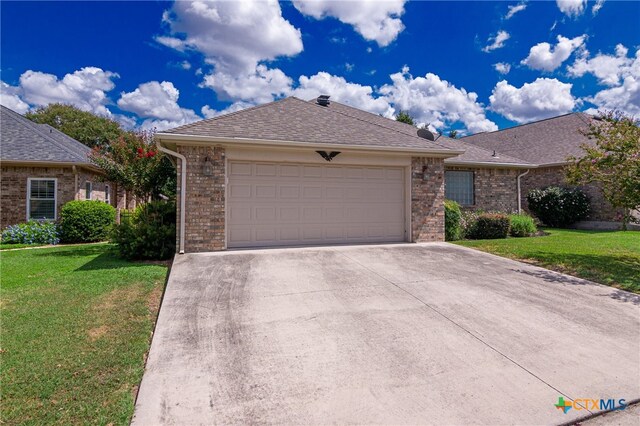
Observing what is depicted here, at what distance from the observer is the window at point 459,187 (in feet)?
44.3

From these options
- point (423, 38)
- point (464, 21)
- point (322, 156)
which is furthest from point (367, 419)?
point (423, 38)

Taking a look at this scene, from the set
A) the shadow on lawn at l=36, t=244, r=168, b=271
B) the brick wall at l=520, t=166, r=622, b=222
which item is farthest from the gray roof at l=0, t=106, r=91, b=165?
the brick wall at l=520, t=166, r=622, b=222

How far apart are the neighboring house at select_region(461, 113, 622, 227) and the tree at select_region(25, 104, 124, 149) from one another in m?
37.3

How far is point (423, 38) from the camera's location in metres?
13.3

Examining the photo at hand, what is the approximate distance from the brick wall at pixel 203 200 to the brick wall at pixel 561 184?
14.5 meters

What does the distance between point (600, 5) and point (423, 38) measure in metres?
5.61

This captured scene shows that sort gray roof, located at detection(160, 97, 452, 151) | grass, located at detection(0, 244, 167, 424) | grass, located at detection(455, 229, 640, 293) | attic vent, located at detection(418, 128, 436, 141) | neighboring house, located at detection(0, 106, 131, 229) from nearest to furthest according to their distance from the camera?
grass, located at detection(0, 244, 167, 424) < grass, located at detection(455, 229, 640, 293) < gray roof, located at detection(160, 97, 452, 151) < attic vent, located at detection(418, 128, 436, 141) < neighboring house, located at detection(0, 106, 131, 229)

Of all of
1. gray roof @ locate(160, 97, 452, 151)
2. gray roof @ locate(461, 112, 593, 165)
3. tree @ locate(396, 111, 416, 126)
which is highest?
tree @ locate(396, 111, 416, 126)

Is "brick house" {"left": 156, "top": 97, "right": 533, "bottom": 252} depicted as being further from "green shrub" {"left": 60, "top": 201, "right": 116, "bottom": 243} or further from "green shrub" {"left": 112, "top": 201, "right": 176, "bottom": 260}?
"green shrub" {"left": 60, "top": 201, "right": 116, "bottom": 243}

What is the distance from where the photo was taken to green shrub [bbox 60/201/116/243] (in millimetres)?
12789

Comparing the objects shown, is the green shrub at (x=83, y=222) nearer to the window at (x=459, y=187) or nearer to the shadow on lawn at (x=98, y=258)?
the shadow on lawn at (x=98, y=258)

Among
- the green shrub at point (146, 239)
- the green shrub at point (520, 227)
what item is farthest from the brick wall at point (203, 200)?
the green shrub at point (520, 227)

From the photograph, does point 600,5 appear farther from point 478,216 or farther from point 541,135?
point 541,135

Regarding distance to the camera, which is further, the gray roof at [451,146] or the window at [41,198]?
the gray roof at [451,146]
